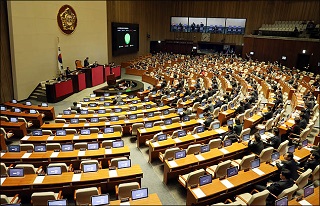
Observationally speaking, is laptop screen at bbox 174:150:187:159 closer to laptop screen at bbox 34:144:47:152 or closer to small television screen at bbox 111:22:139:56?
laptop screen at bbox 34:144:47:152

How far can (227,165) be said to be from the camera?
666 cm

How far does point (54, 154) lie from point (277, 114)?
9392 millimetres

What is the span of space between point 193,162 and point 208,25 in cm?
3137

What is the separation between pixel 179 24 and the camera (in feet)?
120

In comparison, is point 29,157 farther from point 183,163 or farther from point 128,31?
point 128,31

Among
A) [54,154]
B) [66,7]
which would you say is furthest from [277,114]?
[66,7]

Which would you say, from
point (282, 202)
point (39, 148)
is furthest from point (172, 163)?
point (39, 148)

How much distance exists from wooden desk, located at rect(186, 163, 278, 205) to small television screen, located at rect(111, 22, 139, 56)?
72.8ft

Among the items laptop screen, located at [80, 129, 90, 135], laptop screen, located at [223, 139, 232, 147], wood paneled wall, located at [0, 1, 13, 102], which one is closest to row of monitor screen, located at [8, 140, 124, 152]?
laptop screen, located at [80, 129, 90, 135]

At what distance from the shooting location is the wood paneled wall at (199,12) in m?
27.9

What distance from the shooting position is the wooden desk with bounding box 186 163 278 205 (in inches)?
225

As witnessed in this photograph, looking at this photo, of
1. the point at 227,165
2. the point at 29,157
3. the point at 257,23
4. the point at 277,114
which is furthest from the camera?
the point at 257,23

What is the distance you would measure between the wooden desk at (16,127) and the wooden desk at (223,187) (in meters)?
7.60

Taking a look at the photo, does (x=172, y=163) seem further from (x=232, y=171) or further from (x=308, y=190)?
(x=308, y=190)
